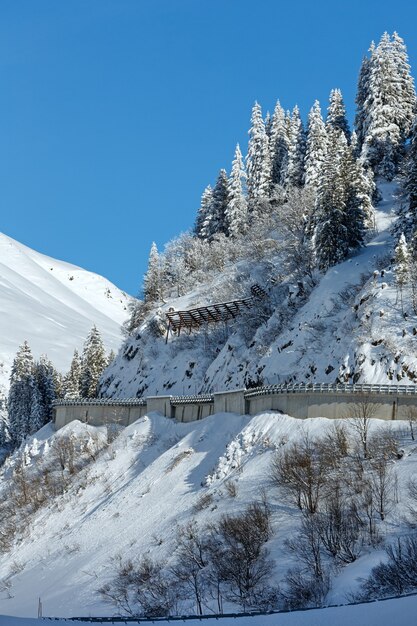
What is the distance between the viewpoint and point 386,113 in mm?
91500

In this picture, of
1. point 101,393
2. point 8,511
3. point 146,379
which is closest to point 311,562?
point 8,511

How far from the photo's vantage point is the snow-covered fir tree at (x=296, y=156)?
10150 centimetres

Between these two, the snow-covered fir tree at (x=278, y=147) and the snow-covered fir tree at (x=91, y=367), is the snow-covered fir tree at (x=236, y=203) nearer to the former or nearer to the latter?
the snow-covered fir tree at (x=278, y=147)

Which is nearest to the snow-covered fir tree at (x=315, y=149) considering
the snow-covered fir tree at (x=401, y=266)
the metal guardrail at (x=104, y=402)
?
the snow-covered fir tree at (x=401, y=266)

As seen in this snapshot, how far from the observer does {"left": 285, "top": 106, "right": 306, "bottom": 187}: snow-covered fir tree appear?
102m

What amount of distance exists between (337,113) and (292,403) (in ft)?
211

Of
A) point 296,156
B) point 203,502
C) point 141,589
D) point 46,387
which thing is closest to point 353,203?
point 203,502

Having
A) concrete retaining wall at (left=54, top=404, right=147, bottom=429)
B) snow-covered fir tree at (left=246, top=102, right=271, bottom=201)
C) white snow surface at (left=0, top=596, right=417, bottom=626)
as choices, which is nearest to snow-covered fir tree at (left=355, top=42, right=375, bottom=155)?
snow-covered fir tree at (left=246, top=102, right=271, bottom=201)

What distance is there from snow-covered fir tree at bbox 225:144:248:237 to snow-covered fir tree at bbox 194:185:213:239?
14.8 ft

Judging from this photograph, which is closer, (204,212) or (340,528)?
(340,528)

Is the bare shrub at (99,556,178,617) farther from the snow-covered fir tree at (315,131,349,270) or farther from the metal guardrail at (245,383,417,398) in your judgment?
the snow-covered fir tree at (315,131,349,270)

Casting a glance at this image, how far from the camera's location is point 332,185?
6919 centimetres

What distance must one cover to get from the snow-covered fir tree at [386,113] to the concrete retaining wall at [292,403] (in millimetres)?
38235

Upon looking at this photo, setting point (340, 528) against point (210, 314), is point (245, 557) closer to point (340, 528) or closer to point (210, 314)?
point (340, 528)
